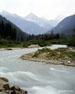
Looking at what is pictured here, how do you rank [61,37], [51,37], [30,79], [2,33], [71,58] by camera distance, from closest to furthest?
[30,79], [71,58], [2,33], [51,37], [61,37]

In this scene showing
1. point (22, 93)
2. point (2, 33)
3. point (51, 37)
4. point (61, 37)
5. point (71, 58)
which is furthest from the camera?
point (61, 37)

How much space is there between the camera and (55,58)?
47.4 m

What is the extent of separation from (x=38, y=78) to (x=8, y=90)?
961 cm

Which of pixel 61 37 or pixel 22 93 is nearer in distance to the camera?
pixel 22 93

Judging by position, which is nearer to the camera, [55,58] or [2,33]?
[55,58]

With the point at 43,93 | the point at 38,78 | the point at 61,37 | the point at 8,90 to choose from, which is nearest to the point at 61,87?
the point at 43,93

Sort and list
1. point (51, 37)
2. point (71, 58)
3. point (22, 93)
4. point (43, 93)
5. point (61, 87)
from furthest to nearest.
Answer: point (51, 37)
point (71, 58)
point (61, 87)
point (43, 93)
point (22, 93)

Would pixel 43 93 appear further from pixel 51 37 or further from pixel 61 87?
pixel 51 37

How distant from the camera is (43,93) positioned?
67.4 ft

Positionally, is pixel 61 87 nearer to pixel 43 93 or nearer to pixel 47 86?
pixel 47 86

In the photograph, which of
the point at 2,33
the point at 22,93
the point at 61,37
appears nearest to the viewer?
the point at 22,93

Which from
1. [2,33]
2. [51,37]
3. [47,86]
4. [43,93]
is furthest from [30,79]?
[51,37]

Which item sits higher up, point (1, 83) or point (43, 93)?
point (1, 83)

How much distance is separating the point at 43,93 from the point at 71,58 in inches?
1089
